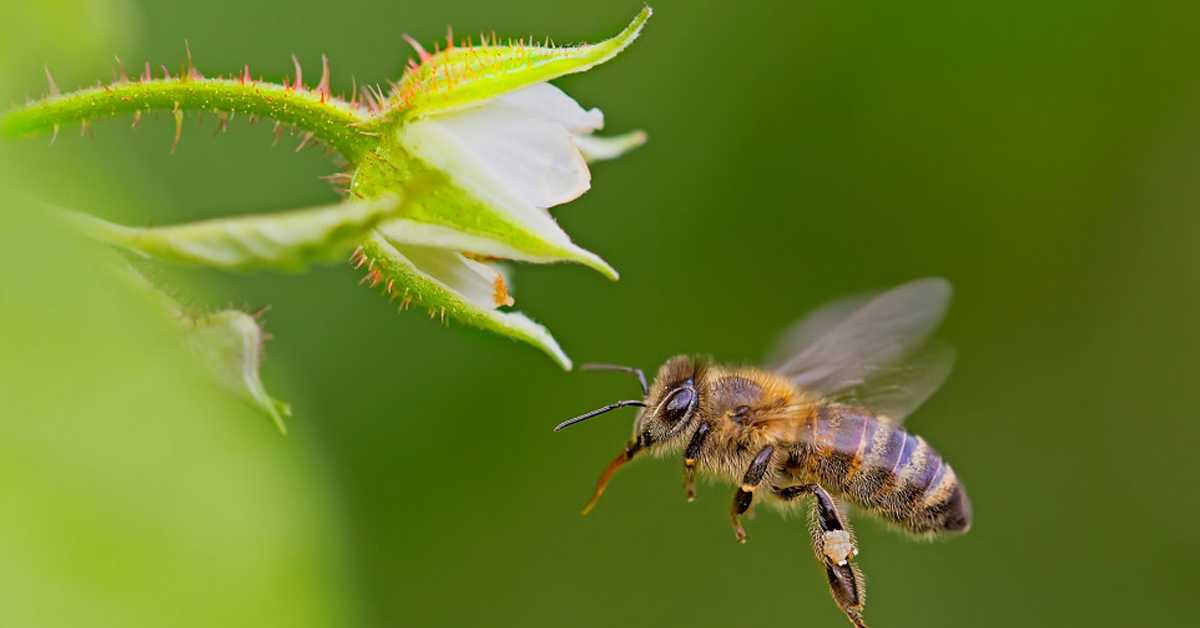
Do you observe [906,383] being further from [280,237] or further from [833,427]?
[280,237]

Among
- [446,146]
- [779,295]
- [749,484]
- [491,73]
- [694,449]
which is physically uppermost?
Result: [779,295]

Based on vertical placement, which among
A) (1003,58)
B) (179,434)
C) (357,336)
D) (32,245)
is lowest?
(32,245)

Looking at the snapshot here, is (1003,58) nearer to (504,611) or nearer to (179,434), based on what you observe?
(504,611)

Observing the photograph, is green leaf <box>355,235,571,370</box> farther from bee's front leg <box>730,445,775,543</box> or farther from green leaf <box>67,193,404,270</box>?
bee's front leg <box>730,445,775,543</box>

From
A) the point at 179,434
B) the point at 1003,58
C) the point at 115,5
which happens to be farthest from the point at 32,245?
the point at 1003,58

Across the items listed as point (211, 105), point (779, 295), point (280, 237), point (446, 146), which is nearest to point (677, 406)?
point (446, 146)

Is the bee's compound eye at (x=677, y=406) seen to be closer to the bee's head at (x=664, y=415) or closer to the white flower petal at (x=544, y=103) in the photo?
the bee's head at (x=664, y=415)

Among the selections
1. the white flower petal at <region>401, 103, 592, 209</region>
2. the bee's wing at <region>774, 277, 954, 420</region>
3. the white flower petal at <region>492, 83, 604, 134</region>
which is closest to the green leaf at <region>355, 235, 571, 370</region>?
the white flower petal at <region>401, 103, 592, 209</region>
